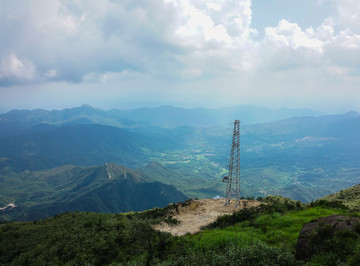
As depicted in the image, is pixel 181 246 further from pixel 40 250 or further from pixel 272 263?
pixel 40 250

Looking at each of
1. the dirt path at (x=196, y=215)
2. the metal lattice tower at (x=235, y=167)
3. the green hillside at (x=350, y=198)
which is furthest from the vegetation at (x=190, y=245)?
the metal lattice tower at (x=235, y=167)

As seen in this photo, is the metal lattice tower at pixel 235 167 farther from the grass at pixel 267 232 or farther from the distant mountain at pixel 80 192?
the distant mountain at pixel 80 192

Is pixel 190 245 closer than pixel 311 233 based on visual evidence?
No

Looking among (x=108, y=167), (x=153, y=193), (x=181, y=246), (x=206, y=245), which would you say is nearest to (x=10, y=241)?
(x=181, y=246)

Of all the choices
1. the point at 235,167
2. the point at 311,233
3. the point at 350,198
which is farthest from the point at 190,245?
the point at 350,198

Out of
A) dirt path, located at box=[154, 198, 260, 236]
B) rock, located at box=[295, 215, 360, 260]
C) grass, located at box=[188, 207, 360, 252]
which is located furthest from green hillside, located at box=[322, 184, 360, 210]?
rock, located at box=[295, 215, 360, 260]

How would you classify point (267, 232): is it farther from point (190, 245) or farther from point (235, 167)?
point (235, 167)
